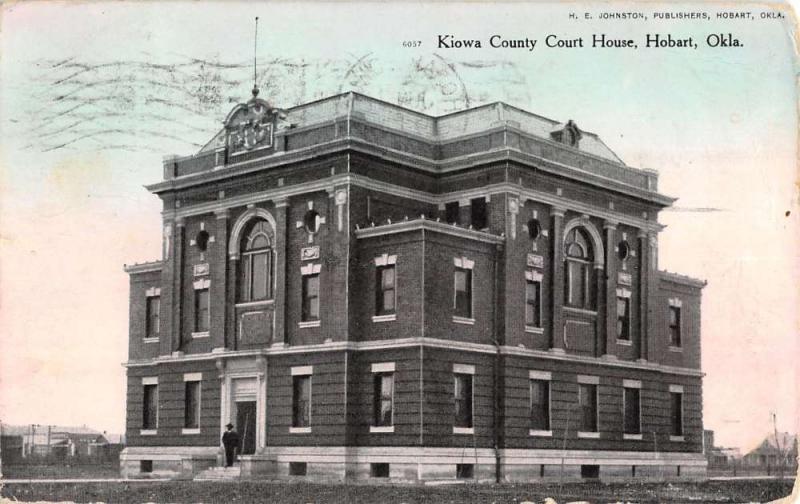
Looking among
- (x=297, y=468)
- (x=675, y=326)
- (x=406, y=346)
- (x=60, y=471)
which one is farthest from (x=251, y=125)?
(x=675, y=326)

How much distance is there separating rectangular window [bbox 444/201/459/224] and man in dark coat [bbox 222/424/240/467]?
10030 millimetres

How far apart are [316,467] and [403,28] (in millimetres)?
15701

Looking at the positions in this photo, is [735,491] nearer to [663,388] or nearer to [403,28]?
[663,388]

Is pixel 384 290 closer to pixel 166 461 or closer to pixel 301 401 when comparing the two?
pixel 301 401

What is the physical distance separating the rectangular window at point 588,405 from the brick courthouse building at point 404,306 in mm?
77

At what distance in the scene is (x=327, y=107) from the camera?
149 feet

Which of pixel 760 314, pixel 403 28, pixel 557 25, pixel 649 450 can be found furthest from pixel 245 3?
pixel 649 450

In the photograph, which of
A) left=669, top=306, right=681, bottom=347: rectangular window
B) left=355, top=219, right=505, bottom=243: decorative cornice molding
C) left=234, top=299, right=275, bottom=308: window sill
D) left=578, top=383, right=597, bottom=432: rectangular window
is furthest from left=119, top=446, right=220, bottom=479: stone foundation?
left=669, top=306, right=681, bottom=347: rectangular window

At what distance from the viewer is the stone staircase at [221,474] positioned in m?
42.3

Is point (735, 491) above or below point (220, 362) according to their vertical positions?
below

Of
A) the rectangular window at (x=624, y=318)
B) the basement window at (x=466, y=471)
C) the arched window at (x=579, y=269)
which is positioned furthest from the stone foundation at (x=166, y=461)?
the rectangular window at (x=624, y=318)

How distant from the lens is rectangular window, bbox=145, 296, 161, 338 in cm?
4894

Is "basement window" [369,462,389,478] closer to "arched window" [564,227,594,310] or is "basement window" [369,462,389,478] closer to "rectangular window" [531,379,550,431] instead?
"rectangular window" [531,379,550,431]

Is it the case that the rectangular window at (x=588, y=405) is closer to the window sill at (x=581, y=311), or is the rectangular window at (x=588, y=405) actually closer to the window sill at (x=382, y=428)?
the window sill at (x=581, y=311)
